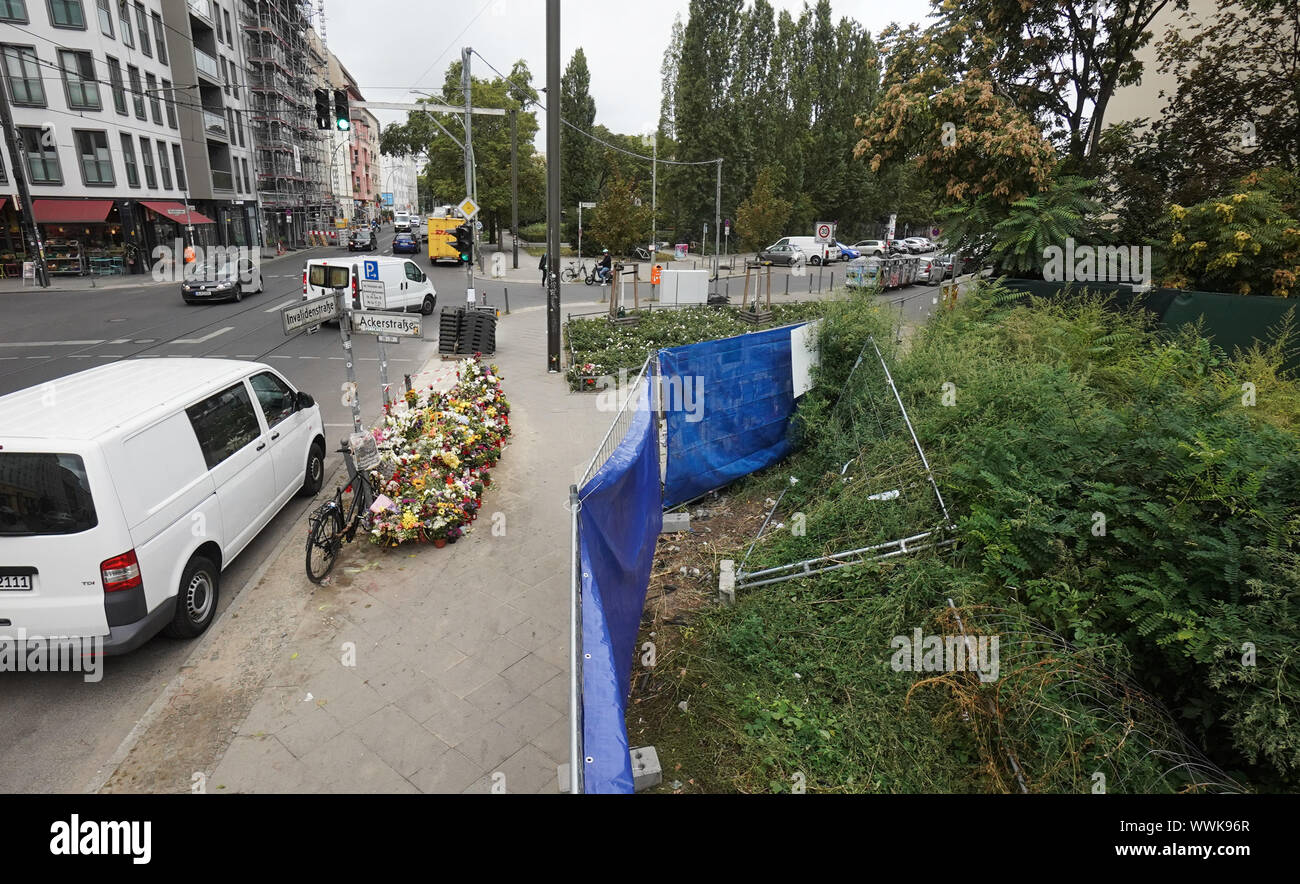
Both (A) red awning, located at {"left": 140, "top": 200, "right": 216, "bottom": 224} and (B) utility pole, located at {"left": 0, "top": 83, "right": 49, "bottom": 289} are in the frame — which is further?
(A) red awning, located at {"left": 140, "top": 200, "right": 216, "bottom": 224}

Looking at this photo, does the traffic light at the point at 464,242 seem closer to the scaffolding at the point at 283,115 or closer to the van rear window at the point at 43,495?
the van rear window at the point at 43,495

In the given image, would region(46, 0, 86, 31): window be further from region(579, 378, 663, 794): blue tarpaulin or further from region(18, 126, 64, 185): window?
region(579, 378, 663, 794): blue tarpaulin

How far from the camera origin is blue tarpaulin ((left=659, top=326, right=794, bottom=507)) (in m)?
7.70

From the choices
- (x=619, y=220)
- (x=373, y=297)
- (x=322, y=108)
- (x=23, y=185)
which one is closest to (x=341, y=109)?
(x=322, y=108)

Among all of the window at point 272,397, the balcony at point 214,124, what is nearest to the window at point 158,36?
the balcony at point 214,124

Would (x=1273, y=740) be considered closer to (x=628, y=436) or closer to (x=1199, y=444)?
(x=1199, y=444)

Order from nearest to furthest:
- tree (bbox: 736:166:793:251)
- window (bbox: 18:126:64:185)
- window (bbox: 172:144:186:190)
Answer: window (bbox: 18:126:64:185) → window (bbox: 172:144:186:190) → tree (bbox: 736:166:793:251)

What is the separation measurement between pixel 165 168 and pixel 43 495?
40220 mm

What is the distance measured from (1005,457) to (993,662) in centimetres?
185

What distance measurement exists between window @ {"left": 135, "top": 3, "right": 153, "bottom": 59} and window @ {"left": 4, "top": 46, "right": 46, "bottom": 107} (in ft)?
21.5

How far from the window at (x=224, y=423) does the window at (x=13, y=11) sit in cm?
3414

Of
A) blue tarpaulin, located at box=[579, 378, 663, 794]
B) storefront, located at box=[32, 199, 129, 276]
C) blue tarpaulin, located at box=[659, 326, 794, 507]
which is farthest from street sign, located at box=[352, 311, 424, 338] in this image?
storefront, located at box=[32, 199, 129, 276]

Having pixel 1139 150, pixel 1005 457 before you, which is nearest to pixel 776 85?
pixel 1139 150

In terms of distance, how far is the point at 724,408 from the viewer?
8.23 metres
